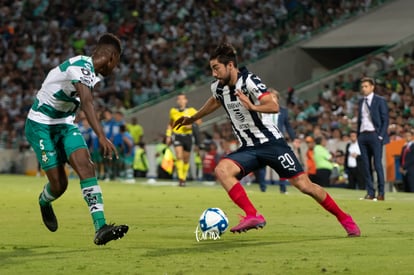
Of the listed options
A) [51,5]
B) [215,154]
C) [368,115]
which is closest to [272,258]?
[368,115]

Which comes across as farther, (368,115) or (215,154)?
(215,154)

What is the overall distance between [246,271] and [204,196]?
509 inches

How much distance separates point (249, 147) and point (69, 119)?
2.16m

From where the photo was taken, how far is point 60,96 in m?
12.2

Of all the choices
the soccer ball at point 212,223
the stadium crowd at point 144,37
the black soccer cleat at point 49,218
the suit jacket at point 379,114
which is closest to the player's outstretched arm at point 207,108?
the soccer ball at point 212,223

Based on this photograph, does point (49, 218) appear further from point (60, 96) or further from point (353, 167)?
point (353, 167)

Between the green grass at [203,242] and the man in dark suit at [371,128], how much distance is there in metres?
0.67

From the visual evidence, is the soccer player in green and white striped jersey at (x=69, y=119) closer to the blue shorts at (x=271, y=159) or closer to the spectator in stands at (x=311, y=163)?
the blue shorts at (x=271, y=159)

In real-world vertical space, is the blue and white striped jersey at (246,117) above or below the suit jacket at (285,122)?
below

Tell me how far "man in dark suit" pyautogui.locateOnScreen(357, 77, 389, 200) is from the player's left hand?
8.43 metres

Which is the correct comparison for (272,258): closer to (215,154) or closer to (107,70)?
(107,70)

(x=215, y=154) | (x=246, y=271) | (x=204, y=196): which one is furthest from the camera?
(x=215, y=154)

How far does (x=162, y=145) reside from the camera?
33562mm

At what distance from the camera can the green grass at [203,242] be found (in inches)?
402
